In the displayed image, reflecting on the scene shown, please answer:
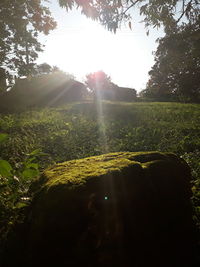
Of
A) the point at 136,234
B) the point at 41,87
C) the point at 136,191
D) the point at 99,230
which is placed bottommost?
the point at 136,234

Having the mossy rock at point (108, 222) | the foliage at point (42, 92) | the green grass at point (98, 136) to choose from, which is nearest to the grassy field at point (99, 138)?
the green grass at point (98, 136)

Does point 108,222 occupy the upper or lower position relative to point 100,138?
upper

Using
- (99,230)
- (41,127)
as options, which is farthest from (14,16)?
(99,230)

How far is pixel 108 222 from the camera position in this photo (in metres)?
2.15

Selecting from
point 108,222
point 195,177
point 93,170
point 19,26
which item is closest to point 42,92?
point 19,26

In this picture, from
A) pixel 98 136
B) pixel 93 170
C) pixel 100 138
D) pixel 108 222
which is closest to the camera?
pixel 108 222

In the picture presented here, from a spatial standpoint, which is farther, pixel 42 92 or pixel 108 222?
pixel 42 92

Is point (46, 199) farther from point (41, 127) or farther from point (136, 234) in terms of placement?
point (41, 127)

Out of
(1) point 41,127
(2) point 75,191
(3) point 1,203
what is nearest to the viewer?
(2) point 75,191

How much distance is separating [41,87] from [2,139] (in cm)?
2045

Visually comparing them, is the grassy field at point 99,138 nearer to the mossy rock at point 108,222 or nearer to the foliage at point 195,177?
the foliage at point 195,177

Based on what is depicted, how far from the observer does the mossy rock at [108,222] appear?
2092 mm

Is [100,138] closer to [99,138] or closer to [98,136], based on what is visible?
[99,138]

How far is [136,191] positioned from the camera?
2.51 meters
